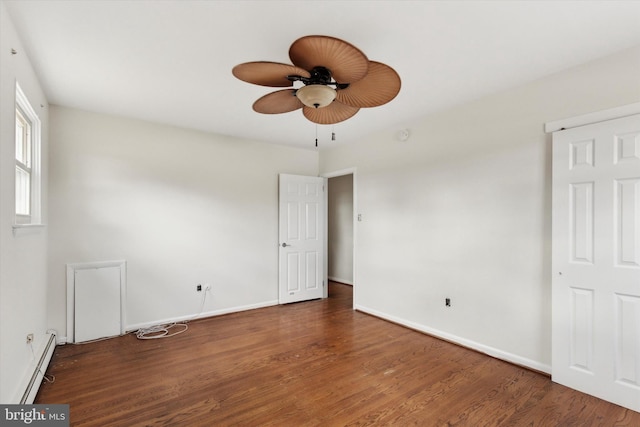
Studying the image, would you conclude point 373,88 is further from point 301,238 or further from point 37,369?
point 301,238

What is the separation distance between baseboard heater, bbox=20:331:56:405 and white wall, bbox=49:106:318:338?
13.8 inches

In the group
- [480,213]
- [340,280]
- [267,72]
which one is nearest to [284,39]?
[267,72]

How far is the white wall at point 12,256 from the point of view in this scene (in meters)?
1.74

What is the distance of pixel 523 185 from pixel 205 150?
12.3 feet

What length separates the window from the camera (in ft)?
7.88

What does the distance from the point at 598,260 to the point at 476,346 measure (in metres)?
1.37

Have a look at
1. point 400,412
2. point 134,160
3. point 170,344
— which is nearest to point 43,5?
point 134,160

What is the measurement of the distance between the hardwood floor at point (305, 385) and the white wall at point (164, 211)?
0.73 m

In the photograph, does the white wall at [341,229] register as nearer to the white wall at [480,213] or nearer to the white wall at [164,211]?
the white wall at [164,211]

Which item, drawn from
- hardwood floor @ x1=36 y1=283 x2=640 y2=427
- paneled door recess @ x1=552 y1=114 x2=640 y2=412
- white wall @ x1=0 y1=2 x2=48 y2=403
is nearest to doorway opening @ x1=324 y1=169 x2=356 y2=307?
hardwood floor @ x1=36 y1=283 x2=640 y2=427

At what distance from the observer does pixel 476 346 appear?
122 inches

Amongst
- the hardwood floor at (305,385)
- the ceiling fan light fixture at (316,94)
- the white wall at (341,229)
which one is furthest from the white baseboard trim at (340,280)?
the ceiling fan light fixture at (316,94)

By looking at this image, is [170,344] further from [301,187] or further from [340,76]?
[340,76]

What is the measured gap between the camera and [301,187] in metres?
5.04
